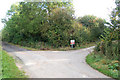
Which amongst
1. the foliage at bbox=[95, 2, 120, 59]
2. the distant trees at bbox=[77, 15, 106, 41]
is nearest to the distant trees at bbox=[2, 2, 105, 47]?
the distant trees at bbox=[77, 15, 106, 41]

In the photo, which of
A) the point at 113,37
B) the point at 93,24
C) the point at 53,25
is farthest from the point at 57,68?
the point at 93,24

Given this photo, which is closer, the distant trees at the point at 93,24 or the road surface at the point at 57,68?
the road surface at the point at 57,68

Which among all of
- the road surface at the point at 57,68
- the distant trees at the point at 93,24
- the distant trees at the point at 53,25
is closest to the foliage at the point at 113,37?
the road surface at the point at 57,68

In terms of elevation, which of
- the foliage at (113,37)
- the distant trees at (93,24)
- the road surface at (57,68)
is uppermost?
the distant trees at (93,24)

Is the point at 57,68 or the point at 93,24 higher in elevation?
the point at 93,24

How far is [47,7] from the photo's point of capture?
60.3 ft

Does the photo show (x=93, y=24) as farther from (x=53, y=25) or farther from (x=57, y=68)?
(x=57, y=68)

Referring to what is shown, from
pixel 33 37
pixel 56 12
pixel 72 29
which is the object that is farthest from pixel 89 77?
pixel 33 37

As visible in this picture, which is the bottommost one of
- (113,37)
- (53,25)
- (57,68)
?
(57,68)

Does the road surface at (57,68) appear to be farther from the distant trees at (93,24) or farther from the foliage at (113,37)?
the distant trees at (93,24)

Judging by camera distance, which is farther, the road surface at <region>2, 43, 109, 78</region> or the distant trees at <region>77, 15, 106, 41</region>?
the distant trees at <region>77, 15, 106, 41</region>

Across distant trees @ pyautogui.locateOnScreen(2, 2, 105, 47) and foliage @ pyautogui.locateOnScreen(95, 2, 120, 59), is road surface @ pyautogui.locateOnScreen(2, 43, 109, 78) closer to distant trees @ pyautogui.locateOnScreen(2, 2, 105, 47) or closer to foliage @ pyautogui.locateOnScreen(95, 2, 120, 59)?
foliage @ pyautogui.locateOnScreen(95, 2, 120, 59)

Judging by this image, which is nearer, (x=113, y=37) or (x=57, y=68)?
(x=57, y=68)

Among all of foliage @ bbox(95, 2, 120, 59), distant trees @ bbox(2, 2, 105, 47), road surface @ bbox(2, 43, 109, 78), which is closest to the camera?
road surface @ bbox(2, 43, 109, 78)
